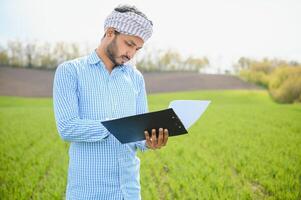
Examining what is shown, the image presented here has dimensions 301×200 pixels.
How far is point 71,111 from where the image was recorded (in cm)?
147

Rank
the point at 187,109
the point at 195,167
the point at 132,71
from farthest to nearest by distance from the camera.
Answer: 1. the point at 195,167
2. the point at 132,71
3. the point at 187,109

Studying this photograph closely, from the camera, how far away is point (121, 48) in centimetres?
169

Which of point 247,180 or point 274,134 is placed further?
point 274,134

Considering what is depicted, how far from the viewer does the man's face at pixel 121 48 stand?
5.57ft

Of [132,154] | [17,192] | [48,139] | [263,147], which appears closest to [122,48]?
[132,154]

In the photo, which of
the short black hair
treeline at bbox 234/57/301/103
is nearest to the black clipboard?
the short black hair

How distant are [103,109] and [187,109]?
405 mm

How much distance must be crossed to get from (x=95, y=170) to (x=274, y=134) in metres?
7.86

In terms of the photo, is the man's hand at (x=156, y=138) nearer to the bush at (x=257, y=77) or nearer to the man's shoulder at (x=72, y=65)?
the man's shoulder at (x=72, y=65)

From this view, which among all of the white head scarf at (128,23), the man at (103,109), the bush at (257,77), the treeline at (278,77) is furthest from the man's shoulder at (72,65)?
the bush at (257,77)

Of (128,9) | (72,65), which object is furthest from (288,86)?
(72,65)

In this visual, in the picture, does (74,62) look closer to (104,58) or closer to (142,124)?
(104,58)

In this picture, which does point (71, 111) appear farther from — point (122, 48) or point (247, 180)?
point (247, 180)

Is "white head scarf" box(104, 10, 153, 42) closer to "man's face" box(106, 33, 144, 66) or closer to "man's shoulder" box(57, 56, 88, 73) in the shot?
"man's face" box(106, 33, 144, 66)
